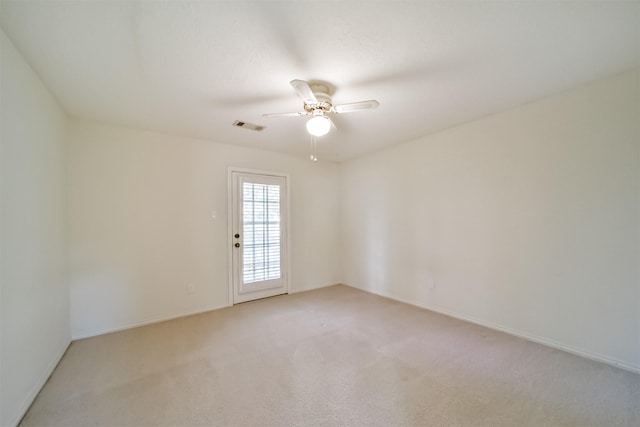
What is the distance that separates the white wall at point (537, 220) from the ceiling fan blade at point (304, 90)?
2.16 meters

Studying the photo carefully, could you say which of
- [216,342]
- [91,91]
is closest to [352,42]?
[91,91]

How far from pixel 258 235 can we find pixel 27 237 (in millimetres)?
2484

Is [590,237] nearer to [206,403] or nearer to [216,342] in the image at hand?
[206,403]

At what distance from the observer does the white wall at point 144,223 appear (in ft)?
9.46

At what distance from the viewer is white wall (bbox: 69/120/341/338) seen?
2883 millimetres

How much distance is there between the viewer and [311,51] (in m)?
1.79

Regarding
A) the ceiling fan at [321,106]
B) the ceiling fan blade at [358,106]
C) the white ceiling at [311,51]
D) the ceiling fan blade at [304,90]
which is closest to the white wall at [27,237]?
the white ceiling at [311,51]

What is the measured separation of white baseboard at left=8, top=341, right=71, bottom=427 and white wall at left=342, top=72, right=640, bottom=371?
3934 mm

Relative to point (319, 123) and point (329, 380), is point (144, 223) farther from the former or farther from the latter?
point (329, 380)

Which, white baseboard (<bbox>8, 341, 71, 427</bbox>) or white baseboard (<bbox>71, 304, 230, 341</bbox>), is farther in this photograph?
white baseboard (<bbox>71, 304, 230, 341</bbox>)

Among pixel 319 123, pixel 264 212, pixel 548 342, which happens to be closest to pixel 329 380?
pixel 319 123

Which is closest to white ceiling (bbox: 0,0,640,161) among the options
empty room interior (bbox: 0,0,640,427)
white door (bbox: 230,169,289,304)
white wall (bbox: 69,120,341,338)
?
empty room interior (bbox: 0,0,640,427)

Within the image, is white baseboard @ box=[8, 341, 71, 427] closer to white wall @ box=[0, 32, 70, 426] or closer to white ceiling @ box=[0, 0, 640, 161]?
white wall @ box=[0, 32, 70, 426]

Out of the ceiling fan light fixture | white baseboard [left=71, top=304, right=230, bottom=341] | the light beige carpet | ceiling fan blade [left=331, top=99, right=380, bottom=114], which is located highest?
ceiling fan blade [left=331, top=99, right=380, bottom=114]
